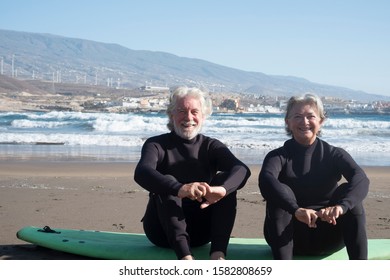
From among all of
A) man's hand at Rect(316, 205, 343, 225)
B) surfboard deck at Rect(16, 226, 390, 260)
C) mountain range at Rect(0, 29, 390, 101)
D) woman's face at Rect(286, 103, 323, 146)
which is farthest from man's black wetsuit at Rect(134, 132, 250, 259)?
mountain range at Rect(0, 29, 390, 101)

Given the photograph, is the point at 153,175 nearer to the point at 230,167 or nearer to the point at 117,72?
the point at 230,167

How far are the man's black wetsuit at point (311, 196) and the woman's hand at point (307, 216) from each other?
4cm

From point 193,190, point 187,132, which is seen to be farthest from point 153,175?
point 187,132

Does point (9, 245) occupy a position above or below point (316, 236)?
below

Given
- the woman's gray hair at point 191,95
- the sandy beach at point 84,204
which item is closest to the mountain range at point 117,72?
the sandy beach at point 84,204

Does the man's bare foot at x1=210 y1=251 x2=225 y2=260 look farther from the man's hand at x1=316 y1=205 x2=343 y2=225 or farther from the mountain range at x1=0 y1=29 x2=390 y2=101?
the mountain range at x1=0 y1=29 x2=390 y2=101

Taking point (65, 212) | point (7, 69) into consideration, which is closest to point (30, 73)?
point (7, 69)

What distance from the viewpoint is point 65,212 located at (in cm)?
543

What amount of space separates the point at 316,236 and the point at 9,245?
2.23 meters

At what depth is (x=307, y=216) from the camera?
2.75 meters

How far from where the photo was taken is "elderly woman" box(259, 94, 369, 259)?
283 cm

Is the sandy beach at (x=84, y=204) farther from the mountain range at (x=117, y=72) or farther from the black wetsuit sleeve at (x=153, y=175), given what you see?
the mountain range at (x=117, y=72)

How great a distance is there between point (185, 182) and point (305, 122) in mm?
752
